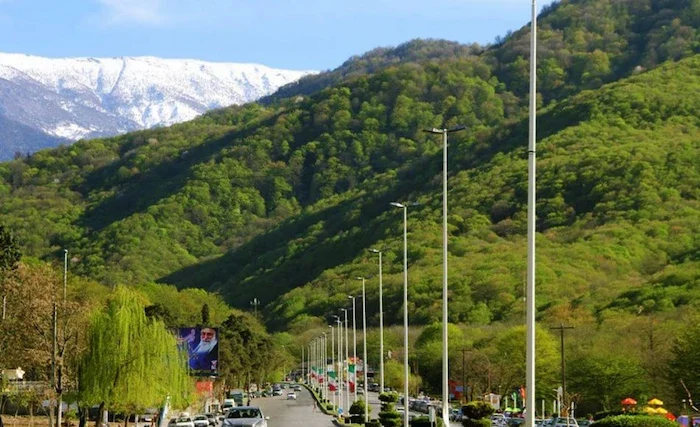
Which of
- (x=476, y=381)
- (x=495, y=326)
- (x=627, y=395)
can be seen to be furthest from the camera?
(x=495, y=326)

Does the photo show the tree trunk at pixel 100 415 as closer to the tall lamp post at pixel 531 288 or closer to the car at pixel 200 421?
the car at pixel 200 421

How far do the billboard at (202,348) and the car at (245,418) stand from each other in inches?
1795

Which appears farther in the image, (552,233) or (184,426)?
(552,233)

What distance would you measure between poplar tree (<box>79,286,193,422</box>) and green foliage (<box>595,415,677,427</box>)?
130ft

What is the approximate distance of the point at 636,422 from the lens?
3428 centimetres

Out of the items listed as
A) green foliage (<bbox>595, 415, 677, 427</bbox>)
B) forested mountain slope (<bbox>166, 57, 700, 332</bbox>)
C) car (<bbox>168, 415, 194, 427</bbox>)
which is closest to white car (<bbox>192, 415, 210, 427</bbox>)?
car (<bbox>168, 415, 194, 427</bbox>)

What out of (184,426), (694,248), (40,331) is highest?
(694,248)

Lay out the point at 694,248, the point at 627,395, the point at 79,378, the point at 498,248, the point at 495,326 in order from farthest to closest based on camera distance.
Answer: the point at 498,248, the point at 694,248, the point at 495,326, the point at 627,395, the point at 79,378

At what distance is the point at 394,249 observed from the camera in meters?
185

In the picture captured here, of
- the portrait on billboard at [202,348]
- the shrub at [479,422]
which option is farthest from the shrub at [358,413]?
the shrub at [479,422]

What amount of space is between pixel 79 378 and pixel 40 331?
338cm

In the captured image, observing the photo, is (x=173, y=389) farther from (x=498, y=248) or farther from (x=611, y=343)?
(x=498, y=248)

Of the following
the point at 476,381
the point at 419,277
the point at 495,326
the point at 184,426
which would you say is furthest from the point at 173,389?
the point at 419,277

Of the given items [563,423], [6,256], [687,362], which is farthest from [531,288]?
[687,362]
